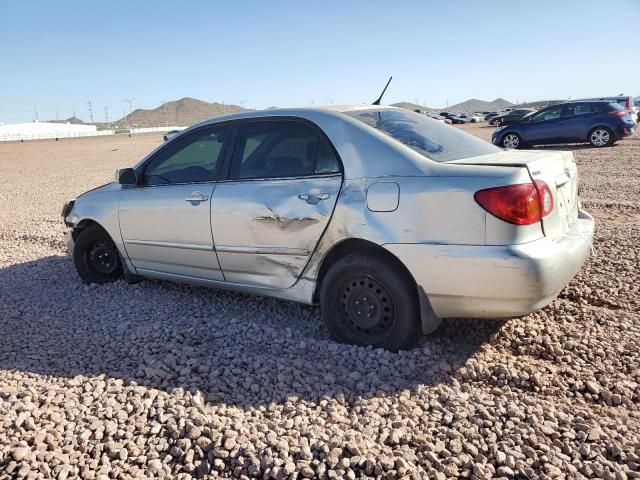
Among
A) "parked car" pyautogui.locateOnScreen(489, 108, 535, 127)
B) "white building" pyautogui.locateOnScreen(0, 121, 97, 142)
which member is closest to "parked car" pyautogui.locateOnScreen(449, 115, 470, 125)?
"parked car" pyautogui.locateOnScreen(489, 108, 535, 127)

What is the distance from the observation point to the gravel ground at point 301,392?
8.47 ft

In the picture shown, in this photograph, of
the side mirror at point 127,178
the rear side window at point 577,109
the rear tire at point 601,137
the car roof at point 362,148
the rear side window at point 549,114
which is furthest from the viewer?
the rear side window at point 549,114

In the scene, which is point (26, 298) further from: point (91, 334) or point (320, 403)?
point (320, 403)

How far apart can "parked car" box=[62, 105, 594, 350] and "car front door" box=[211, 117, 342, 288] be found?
0.01 metres

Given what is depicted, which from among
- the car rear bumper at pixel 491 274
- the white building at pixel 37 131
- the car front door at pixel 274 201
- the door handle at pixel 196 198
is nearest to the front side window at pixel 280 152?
the car front door at pixel 274 201

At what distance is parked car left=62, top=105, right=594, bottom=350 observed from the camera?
319 centimetres

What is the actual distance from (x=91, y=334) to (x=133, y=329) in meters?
0.33

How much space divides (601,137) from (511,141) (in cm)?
277

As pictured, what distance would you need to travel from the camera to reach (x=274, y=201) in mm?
3939

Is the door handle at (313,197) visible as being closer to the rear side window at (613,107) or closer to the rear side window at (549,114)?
the rear side window at (549,114)

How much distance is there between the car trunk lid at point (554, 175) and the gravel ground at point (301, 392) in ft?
2.79

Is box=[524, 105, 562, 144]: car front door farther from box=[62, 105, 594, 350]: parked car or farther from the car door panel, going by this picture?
the car door panel

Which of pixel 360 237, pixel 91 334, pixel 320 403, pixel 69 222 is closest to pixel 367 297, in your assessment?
pixel 360 237

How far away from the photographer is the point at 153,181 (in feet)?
16.2
